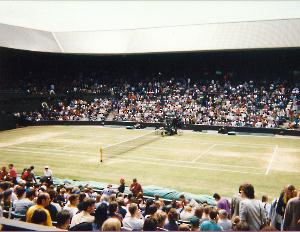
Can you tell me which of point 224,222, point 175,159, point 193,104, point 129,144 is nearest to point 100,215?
point 224,222

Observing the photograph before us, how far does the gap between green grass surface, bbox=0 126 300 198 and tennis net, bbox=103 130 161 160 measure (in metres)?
0.39

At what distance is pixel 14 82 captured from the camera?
48500 millimetres

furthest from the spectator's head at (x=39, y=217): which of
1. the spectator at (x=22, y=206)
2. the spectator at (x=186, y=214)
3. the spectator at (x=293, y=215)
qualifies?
the spectator at (x=293, y=215)

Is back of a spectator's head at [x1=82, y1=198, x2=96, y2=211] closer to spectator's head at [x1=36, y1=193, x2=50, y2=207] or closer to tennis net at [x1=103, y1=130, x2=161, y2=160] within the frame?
spectator's head at [x1=36, y1=193, x2=50, y2=207]

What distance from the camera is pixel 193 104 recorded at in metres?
44.5

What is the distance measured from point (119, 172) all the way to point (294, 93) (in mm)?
28389

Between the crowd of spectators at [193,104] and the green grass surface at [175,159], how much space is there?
15.9 feet

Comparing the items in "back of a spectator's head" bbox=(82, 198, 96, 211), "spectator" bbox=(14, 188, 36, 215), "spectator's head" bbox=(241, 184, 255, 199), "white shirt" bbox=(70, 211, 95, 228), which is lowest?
"spectator" bbox=(14, 188, 36, 215)

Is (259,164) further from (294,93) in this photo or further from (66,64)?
(66,64)

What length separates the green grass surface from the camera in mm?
19594

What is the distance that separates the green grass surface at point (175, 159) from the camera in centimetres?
1959

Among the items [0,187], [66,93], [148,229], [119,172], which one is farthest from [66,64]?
[148,229]

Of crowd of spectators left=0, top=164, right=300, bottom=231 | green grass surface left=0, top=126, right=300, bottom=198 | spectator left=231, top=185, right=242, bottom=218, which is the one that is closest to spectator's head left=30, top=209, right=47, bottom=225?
crowd of spectators left=0, top=164, right=300, bottom=231

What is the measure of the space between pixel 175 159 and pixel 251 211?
54.5 ft
